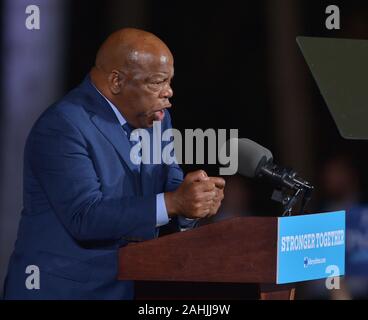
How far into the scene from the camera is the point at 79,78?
140 inches

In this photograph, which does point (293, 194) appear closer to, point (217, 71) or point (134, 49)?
point (134, 49)

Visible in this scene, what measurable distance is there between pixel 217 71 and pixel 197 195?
1.33 metres

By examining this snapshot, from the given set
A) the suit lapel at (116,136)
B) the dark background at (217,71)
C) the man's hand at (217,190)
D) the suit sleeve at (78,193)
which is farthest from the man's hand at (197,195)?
the dark background at (217,71)

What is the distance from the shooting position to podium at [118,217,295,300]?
257 centimetres

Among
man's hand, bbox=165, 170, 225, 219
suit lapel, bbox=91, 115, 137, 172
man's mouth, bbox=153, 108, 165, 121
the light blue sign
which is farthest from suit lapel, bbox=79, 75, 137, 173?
the light blue sign

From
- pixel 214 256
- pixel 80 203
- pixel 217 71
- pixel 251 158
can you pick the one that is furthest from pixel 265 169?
pixel 217 71

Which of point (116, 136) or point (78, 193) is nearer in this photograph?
point (78, 193)

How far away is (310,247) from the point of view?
2650 mm

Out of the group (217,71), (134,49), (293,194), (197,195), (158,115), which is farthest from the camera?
(217,71)

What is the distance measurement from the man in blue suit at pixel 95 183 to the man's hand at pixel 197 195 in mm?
56

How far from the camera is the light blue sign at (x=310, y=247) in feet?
8.40

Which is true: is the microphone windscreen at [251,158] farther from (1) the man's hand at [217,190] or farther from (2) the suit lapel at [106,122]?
(2) the suit lapel at [106,122]
